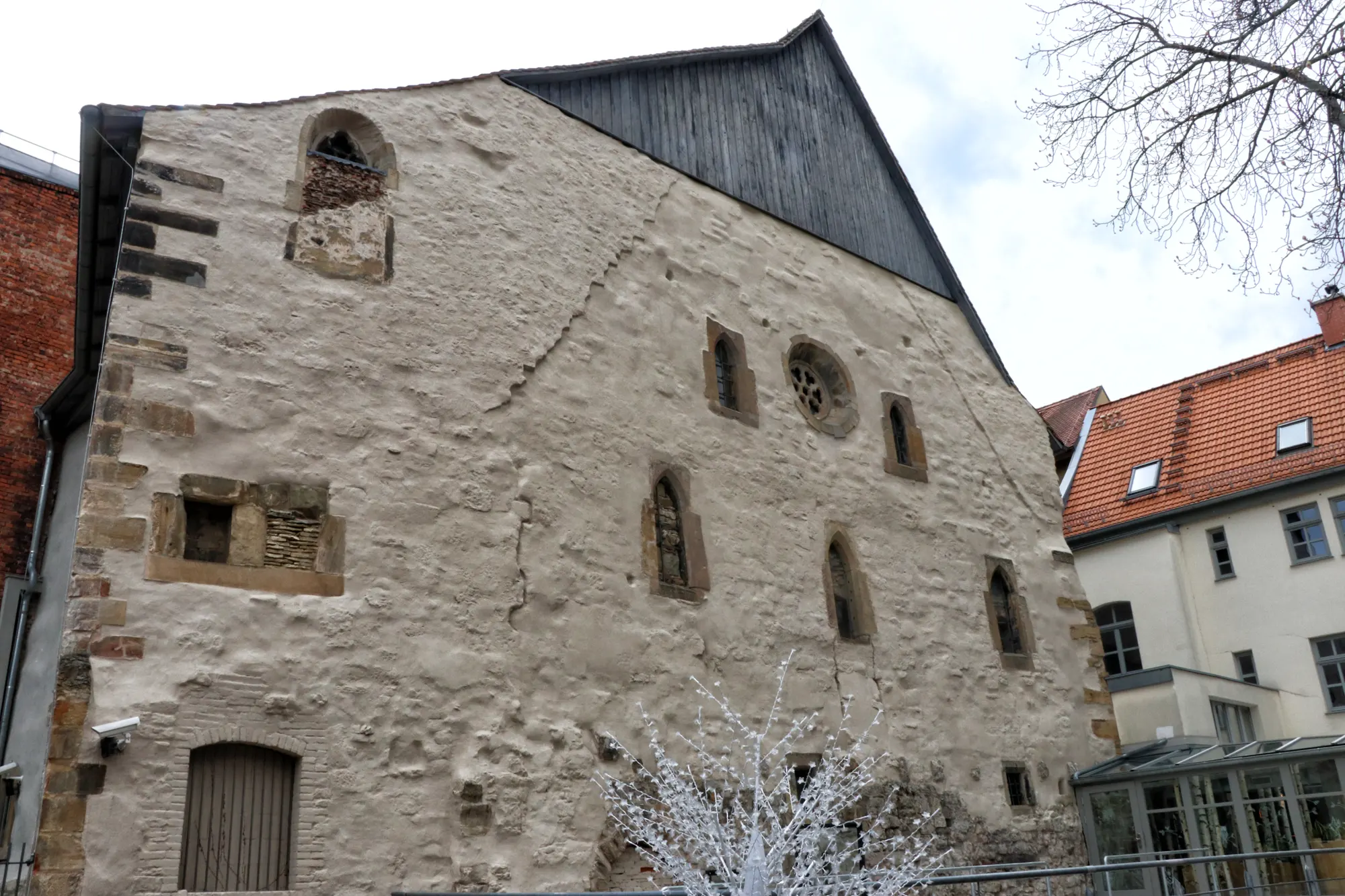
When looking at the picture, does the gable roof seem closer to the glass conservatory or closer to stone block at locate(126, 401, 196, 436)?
stone block at locate(126, 401, 196, 436)

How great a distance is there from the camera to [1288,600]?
16.0 m

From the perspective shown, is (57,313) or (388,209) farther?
(57,313)

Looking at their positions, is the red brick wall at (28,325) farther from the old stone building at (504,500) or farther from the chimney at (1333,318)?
the chimney at (1333,318)

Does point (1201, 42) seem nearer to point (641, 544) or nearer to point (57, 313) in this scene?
point (641, 544)

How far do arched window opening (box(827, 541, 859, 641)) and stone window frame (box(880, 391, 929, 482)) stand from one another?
4.32 ft

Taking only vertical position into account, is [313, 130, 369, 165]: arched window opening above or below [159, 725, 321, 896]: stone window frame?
above

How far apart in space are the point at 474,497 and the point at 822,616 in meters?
3.53

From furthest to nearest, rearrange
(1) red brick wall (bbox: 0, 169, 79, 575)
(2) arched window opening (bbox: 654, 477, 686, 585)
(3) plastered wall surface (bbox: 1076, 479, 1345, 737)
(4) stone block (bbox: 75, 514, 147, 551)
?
(3) plastered wall surface (bbox: 1076, 479, 1345, 737) < (1) red brick wall (bbox: 0, 169, 79, 575) < (2) arched window opening (bbox: 654, 477, 686, 585) < (4) stone block (bbox: 75, 514, 147, 551)

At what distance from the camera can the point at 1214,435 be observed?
1814cm

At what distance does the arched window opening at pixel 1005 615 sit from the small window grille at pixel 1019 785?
3.88 ft

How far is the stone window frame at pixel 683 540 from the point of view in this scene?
30.6 ft

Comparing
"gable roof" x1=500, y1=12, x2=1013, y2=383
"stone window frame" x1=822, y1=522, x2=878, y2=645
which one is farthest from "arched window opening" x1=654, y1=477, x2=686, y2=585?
"gable roof" x1=500, y1=12, x2=1013, y2=383

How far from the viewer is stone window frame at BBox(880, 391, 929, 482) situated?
1209 centimetres

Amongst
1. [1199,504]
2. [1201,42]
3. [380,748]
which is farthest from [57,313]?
[1199,504]
